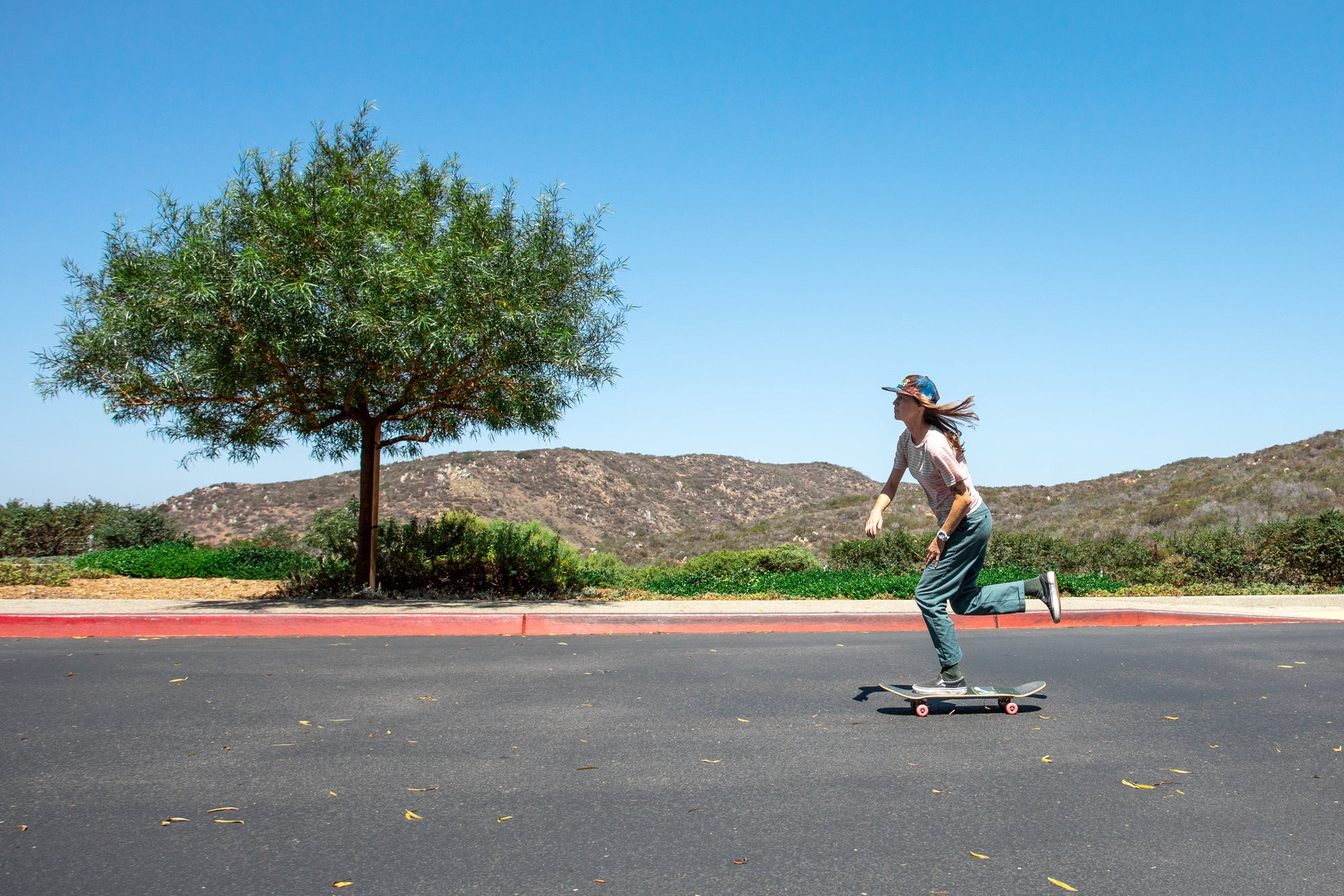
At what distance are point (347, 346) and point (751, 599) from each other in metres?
5.73

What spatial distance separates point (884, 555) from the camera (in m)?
16.0

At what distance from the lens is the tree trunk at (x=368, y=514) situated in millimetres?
12297

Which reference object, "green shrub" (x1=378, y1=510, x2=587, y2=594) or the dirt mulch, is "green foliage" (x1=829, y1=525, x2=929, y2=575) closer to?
"green shrub" (x1=378, y1=510, x2=587, y2=594)

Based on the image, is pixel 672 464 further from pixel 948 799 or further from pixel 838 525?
pixel 948 799

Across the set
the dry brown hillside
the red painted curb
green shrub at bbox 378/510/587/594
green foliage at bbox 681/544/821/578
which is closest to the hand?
the red painted curb

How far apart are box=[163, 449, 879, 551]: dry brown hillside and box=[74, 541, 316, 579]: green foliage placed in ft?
45.0

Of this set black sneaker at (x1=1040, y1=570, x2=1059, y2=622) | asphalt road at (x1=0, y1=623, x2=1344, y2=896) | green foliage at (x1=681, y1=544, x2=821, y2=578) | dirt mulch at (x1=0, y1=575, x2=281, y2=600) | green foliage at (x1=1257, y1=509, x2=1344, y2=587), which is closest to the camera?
asphalt road at (x1=0, y1=623, x2=1344, y2=896)

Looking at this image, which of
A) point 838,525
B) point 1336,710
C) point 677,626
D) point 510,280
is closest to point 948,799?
point 1336,710

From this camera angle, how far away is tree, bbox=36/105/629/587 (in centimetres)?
1052

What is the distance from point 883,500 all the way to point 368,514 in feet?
26.5

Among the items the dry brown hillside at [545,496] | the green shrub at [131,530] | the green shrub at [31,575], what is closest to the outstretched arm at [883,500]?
the green shrub at [31,575]

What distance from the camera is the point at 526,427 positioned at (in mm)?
12289

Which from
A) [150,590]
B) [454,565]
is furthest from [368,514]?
[150,590]

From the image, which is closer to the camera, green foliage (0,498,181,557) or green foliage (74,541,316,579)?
green foliage (74,541,316,579)
